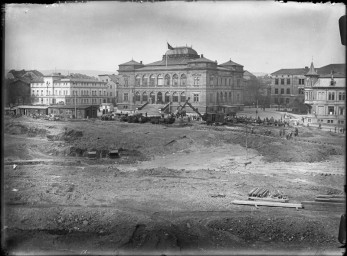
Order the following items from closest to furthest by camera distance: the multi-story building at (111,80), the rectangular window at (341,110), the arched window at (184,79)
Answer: the rectangular window at (341,110) < the multi-story building at (111,80) < the arched window at (184,79)

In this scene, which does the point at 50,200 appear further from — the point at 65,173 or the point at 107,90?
the point at 107,90

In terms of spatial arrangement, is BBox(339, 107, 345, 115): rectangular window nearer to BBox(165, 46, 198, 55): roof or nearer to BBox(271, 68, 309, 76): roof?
BBox(271, 68, 309, 76): roof

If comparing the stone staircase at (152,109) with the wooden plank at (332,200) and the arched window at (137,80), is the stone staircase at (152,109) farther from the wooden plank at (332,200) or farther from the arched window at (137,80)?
the wooden plank at (332,200)

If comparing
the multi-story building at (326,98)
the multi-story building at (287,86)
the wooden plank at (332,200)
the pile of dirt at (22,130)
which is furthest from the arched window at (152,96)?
the wooden plank at (332,200)

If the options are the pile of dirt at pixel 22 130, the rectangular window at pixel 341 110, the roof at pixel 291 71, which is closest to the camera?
the rectangular window at pixel 341 110

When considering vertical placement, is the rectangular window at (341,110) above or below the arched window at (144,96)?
below

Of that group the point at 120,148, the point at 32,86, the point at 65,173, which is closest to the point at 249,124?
the point at 120,148

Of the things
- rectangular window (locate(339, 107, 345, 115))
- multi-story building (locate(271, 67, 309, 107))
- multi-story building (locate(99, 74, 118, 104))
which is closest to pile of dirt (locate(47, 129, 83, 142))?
multi-story building (locate(99, 74, 118, 104))

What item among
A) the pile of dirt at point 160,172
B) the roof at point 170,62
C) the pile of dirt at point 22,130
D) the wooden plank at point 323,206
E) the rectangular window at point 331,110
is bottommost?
the wooden plank at point 323,206
